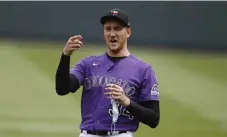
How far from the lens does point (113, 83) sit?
253 centimetres

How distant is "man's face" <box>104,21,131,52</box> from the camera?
259cm

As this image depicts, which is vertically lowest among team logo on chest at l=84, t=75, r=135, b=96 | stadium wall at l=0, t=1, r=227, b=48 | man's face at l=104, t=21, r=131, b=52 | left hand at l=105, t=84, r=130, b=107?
left hand at l=105, t=84, r=130, b=107

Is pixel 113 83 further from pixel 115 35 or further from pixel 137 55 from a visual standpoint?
pixel 137 55

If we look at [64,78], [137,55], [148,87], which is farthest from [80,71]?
[137,55]

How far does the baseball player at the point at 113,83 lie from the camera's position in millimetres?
2541

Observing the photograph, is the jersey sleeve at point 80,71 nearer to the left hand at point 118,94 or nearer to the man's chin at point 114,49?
the man's chin at point 114,49

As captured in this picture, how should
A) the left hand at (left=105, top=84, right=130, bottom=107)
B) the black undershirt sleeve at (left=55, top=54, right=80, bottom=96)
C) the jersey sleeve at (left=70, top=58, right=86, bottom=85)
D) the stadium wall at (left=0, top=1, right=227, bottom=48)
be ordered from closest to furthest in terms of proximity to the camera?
1. the left hand at (left=105, top=84, right=130, bottom=107)
2. the black undershirt sleeve at (left=55, top=54, right=80, bottom=96)
3. the jersey sleeve at (left=70, top=58, right=86, bottom=85)
4. the stadium wall at (left=0, top=1, right=227, bottom=48)

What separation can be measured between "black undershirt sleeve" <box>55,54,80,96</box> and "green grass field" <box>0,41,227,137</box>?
1.33m

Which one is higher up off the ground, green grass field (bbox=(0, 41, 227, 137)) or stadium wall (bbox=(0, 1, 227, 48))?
stadium wall (bbox=(0, 1, 227, 48))

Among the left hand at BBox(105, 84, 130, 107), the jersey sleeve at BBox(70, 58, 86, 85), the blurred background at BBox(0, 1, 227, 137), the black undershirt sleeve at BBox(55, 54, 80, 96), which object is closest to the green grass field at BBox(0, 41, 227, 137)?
the blurred background at BBox(0, 1, 227, 137)

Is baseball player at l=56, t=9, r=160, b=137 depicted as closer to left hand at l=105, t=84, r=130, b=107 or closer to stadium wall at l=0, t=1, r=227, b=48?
left hand at l=105, t=84, r=130, b=107

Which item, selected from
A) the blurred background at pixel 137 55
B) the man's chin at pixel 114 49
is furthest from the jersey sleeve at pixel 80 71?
the blurred background at pixel 137 55

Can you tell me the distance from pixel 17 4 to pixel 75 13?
0.44 meters

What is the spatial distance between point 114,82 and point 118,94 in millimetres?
190
